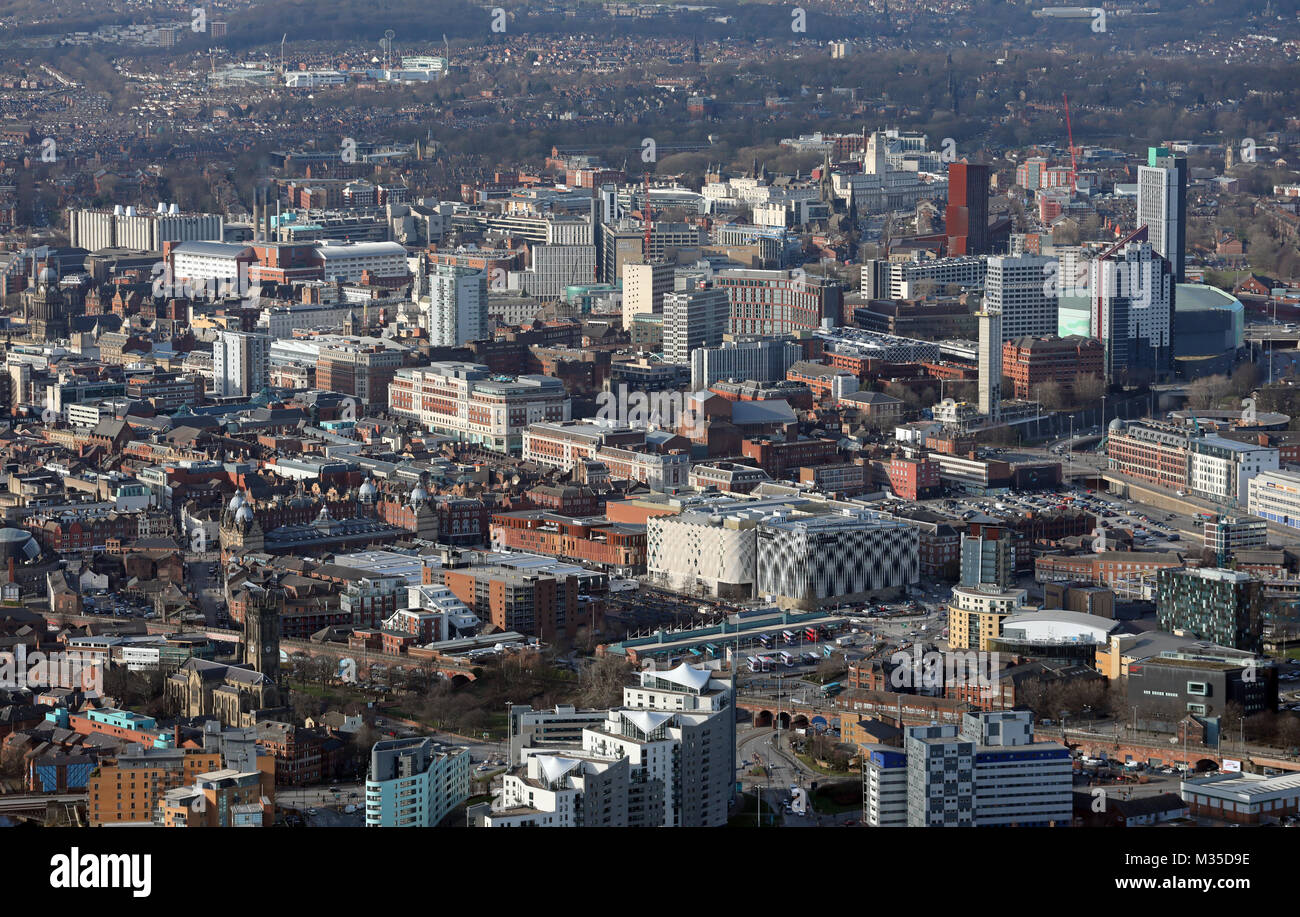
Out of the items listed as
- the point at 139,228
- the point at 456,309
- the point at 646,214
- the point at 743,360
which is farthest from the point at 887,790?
the point at 139,228

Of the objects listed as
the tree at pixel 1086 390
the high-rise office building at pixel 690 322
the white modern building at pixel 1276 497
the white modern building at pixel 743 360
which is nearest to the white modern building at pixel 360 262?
the high-rise office building at pixel 690 322

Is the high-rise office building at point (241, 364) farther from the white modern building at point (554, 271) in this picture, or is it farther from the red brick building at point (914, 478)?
the red brick building at point (914, 478)

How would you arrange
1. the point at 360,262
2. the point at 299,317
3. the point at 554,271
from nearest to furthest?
the point at 299,317 < the point at 554,271 < the point at 360,262

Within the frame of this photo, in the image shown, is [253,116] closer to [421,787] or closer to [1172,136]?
[1172,136]

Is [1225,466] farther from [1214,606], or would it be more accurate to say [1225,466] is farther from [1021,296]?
[1021,296]

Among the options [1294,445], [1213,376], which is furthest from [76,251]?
[1294,445]
